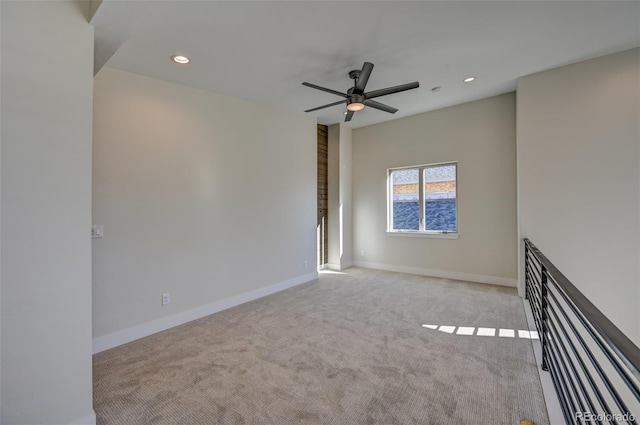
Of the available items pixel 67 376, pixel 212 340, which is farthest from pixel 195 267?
pixel 67 376

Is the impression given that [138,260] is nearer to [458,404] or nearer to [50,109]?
[50,109]

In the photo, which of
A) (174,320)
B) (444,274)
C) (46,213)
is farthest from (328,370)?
(444,274)

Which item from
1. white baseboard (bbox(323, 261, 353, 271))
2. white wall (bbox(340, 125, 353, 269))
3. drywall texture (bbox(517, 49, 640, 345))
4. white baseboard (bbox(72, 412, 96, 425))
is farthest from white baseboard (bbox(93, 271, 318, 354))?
drywall texture (bbox(517, 49, 640, 345))

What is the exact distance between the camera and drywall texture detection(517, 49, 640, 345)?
3.19 metres

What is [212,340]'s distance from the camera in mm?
2869

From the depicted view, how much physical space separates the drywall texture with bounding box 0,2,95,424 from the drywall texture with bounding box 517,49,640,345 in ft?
15.6

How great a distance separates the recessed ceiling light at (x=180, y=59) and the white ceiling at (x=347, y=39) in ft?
0.25

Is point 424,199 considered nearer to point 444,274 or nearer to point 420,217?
point 420,217

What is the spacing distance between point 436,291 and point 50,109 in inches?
185

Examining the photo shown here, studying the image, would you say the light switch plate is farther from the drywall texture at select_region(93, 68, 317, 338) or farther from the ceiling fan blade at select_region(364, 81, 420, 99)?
the ceiling fan blade at select_region(364, 81, 420, 99)

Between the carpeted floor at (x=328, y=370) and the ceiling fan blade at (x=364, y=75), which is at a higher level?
the ceiling fan blade at (x=364, y=75)

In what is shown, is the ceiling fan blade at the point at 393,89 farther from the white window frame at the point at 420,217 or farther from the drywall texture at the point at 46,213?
the white window frame at the point at 420,217

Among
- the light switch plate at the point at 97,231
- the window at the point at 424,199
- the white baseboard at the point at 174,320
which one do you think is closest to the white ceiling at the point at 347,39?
the light switch plate at the point at 97,231

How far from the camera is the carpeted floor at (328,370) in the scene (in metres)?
1.85
